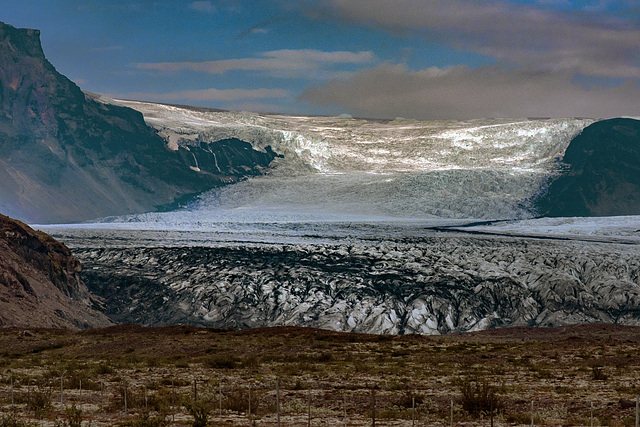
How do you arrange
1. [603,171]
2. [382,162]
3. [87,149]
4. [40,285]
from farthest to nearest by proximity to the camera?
1. [87,149]
2. [603,171]
3. [382,162]
4. [40,285]

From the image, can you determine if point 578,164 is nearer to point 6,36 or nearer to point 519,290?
point 519,290

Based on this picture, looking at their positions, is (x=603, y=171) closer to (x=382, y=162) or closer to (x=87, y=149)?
(x=382, y=162)

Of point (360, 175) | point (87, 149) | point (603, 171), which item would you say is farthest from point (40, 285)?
point (603, 171)

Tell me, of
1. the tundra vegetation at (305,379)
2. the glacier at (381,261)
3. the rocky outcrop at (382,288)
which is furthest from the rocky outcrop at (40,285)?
the tundra vegetation at (305,379)

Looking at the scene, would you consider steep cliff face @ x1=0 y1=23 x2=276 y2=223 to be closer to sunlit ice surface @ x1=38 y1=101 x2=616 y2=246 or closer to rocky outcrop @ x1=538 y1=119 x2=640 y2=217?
sunlit ice surface @ x1=38 y1=101 x2=616 y2=246

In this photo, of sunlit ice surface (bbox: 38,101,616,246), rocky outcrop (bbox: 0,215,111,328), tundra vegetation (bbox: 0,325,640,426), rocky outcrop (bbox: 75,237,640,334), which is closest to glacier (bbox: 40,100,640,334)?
rocky outcrop (bbox: 75,237,640,334)

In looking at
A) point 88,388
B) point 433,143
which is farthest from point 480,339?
point 433,143
